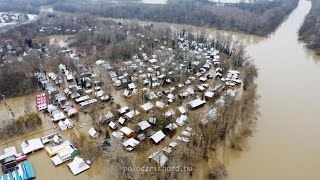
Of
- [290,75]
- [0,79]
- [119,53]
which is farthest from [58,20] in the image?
[290,75]

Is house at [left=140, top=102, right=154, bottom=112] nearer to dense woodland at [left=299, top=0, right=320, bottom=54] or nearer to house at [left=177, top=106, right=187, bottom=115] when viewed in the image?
house at [left=177, top=106, right=187, bottom=115]

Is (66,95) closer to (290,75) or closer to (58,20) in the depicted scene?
(290,75)

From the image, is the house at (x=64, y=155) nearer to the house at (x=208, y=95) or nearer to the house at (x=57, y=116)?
the house at (x=57, y=116)

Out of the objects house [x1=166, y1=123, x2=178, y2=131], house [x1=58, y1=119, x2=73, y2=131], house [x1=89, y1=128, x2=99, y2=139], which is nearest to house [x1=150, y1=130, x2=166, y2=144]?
house [x1=166, y1=123, x2=178, y2=131]

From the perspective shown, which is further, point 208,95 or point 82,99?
→ point 208,95

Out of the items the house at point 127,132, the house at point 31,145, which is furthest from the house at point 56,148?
the house at point 127,132

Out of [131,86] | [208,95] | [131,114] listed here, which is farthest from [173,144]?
[131,86]

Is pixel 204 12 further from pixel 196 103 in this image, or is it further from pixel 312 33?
pixel 196 103
